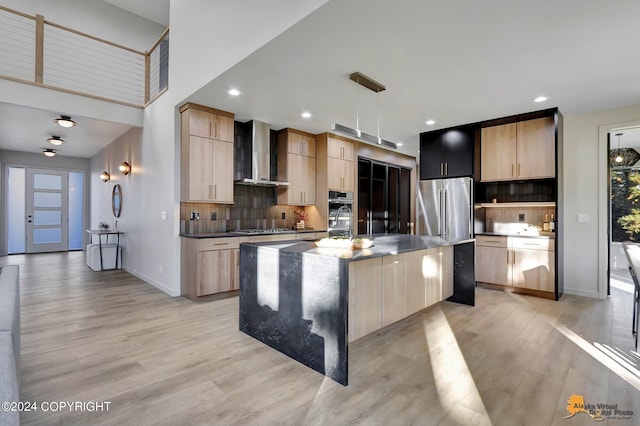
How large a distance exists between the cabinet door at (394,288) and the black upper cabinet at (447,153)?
3.17m

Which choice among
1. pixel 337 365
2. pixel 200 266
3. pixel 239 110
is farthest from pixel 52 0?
pixel 337 365

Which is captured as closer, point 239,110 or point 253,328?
point 253,328

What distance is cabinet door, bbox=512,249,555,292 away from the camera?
4297mm

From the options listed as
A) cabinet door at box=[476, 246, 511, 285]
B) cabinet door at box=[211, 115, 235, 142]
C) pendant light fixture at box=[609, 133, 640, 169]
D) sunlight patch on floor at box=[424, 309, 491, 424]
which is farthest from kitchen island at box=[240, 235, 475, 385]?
pendant light fixture at box=[609, 133, 640, 169]

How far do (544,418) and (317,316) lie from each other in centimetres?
145

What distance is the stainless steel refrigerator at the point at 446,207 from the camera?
5.04m

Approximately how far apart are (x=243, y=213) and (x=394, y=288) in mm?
3255

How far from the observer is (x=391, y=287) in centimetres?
258

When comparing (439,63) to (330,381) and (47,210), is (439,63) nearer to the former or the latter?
(330,381)

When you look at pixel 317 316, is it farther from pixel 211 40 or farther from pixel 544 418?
pixel 211 40

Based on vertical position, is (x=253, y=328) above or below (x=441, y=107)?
below

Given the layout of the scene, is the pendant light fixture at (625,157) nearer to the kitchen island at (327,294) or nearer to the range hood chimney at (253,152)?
the kitchen island at (327,294)

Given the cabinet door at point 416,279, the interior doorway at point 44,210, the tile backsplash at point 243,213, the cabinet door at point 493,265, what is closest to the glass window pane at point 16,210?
the interior doorway at point 44,210

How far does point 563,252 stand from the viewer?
15.1 feet
